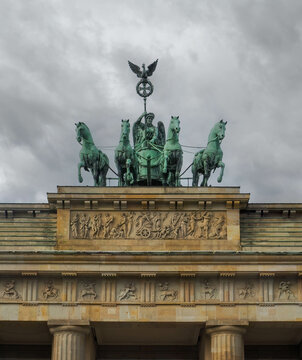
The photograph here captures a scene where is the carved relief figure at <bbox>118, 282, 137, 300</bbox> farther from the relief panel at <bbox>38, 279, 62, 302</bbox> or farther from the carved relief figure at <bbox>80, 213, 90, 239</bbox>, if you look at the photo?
the carved relief figure at <bbox>80, 213, 90, 239</bbox>

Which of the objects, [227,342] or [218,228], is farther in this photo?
[218,228]

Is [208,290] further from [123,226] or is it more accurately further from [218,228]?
[123,226]

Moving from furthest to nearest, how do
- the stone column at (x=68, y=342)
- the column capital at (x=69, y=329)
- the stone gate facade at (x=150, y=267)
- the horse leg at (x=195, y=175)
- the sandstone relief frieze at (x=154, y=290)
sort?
the horse leg at (x=195, y=175), the sandstone relief frieze at (x=154, y=290), the stone gate facade at (x=150, y=267), the column capital at (x=69, y=329), the stone column at (x=68, y=342)

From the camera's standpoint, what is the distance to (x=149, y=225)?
39375 mm

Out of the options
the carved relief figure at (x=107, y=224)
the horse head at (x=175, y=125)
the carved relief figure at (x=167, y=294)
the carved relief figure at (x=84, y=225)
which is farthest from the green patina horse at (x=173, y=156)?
the carved relief figure at (x=167, y=294)

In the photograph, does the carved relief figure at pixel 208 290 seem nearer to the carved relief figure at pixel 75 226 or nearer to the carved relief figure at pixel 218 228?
the carved relief figure at pixel 218 228

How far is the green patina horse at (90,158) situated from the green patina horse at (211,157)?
3.87 metres

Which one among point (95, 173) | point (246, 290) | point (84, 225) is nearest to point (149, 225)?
point (84, 225)

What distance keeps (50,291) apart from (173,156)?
7861mm

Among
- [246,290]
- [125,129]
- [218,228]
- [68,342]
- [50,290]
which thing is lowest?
[68,342]

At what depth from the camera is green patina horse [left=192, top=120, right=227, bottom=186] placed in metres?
41.3

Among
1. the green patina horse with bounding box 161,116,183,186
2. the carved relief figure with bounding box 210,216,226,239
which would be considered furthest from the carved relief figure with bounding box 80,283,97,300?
the green patina horse with bounding box 161,116,183,186

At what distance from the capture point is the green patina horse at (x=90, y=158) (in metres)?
41.6

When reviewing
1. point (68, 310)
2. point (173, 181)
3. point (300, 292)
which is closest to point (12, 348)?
point (68, 310)
